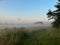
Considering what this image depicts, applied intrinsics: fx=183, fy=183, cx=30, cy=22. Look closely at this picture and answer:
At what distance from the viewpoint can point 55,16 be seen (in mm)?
17031

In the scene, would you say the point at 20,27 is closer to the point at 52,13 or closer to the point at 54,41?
the point at 54,41

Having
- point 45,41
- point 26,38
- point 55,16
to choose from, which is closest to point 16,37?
point 26,38

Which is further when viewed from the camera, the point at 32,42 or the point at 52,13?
the point at 52,13

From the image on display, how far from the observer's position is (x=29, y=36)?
1112 centimetres

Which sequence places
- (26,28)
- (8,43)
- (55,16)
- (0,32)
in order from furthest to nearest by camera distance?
(55,16), (26,28), (0,32), (8,43)

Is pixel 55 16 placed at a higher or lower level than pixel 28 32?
higher

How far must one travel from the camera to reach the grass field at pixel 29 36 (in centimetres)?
1017

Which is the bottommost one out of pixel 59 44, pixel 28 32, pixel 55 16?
pixel 59 44

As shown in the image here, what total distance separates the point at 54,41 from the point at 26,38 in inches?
66.3

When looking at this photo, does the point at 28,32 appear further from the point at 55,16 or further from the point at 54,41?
the point at 55,16

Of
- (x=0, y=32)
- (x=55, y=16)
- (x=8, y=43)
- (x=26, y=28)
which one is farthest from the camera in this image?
(x=55, y=16)

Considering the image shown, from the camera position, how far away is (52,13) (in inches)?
690

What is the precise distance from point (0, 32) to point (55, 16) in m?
7.83

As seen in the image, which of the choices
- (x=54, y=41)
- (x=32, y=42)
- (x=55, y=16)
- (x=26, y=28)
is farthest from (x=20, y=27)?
(x=55, y=16)
